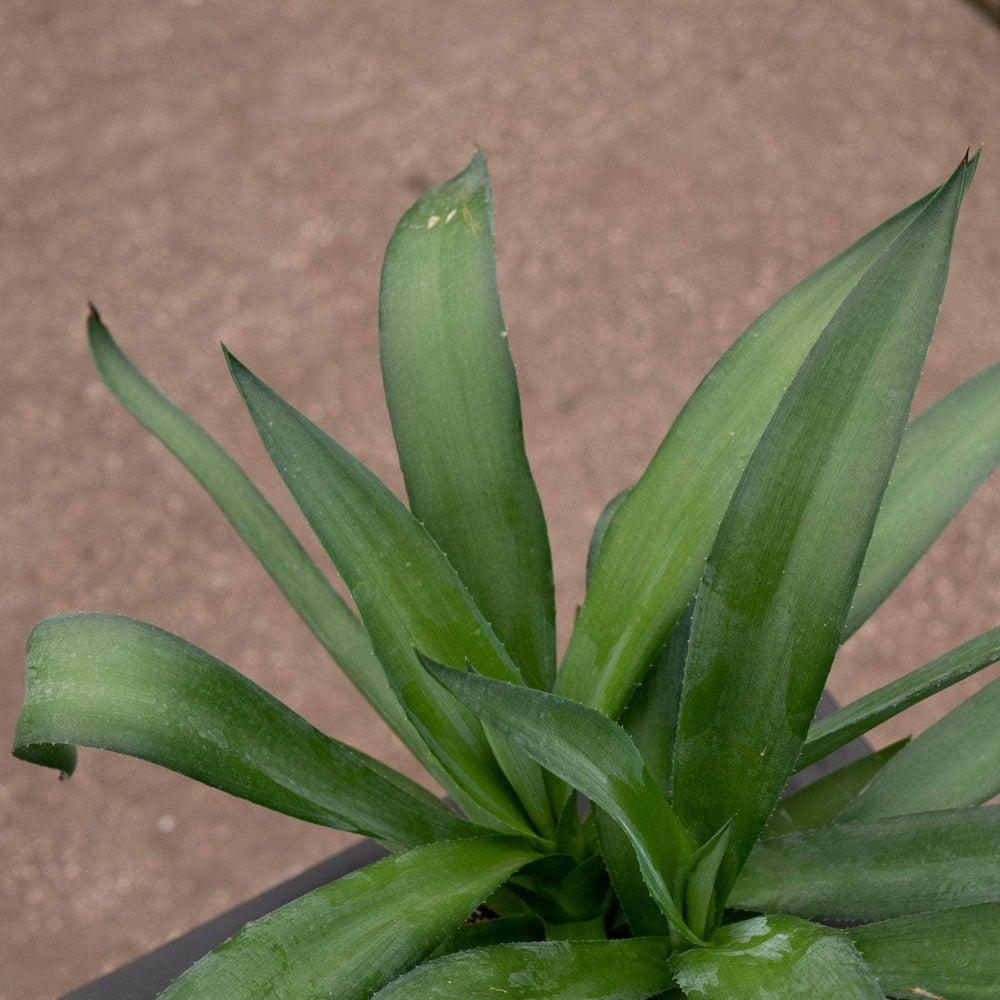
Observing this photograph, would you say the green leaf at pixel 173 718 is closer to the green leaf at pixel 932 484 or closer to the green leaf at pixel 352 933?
the green leaf at pixel 352 933

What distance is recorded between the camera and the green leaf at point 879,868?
497mm

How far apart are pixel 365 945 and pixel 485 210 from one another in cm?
38

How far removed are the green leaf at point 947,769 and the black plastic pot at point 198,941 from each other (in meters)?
0.14

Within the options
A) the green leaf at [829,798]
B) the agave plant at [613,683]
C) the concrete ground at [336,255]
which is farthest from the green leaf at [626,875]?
the concrete ground at [336,255]

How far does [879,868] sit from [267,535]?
362mm

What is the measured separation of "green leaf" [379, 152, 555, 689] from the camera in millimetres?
600

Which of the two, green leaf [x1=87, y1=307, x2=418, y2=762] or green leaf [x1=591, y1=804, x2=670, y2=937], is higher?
green leaf [x1=87, y1=307, x2=418, y2=762]

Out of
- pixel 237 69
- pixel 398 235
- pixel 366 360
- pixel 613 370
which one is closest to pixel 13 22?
pixel 237 69

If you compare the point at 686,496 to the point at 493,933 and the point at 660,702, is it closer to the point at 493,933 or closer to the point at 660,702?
the point at 660,702

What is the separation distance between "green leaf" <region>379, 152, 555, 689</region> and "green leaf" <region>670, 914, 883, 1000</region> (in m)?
0.18

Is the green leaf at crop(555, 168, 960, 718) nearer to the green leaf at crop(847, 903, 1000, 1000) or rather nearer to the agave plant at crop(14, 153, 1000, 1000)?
the agave plant at crop(14, 153, 1000, 1000)

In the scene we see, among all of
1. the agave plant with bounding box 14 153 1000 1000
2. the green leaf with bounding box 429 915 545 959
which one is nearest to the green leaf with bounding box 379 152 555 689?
the agave plant with bounding box 14 153 1000 1000

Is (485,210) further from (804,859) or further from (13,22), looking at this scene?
(13,22)

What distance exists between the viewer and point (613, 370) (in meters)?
1.62
